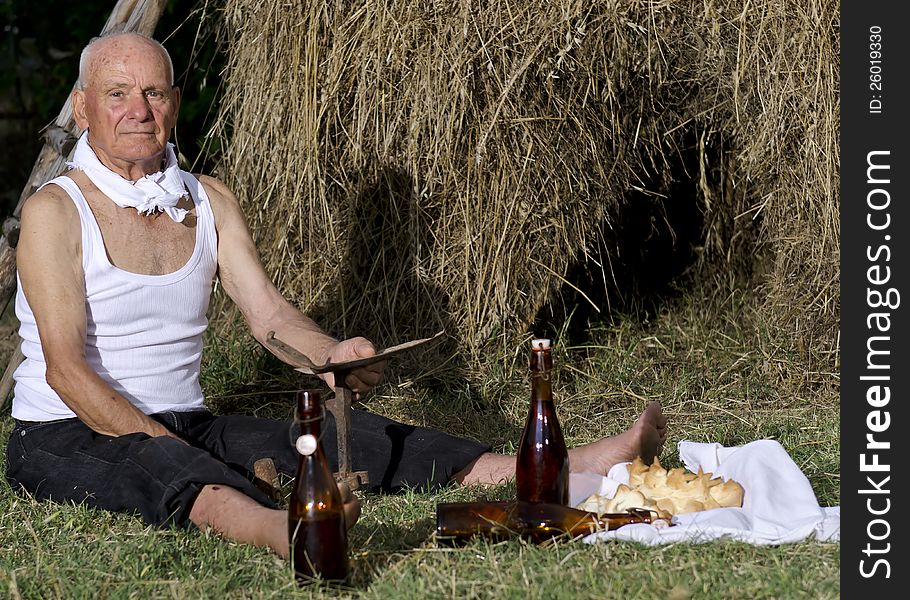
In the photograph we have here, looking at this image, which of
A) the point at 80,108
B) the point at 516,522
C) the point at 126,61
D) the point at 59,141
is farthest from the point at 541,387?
the point at 59,141

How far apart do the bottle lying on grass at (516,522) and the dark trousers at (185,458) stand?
0.42 m

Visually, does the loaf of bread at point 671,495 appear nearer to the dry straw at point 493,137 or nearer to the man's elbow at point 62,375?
the man's elbow at point 62,375

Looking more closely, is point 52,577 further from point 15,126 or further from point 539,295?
point 15,126

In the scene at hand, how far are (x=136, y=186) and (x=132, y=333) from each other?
1.35 feet

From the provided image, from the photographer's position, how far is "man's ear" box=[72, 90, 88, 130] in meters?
3.06

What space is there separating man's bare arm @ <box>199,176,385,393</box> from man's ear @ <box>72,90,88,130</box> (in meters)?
0.38

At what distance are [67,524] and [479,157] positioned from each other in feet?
6.47

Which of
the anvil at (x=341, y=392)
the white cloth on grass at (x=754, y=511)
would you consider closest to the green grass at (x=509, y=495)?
the white cloth on grass at (x=754, y=511)

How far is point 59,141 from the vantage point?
3.89 m

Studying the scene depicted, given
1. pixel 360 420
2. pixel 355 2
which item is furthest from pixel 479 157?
pixel 360 420

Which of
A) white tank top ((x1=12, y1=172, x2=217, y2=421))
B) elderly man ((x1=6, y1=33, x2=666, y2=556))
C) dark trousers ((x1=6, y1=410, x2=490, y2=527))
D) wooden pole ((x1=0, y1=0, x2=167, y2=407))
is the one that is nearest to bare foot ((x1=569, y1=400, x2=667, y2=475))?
elderly man ((x1=6, y1=33, x2=666, y2=556))

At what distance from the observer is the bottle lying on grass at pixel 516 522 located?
94.8 inches

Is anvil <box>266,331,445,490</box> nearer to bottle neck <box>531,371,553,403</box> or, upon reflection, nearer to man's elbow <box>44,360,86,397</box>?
bottle neck <box>531,371,553,403</box>
